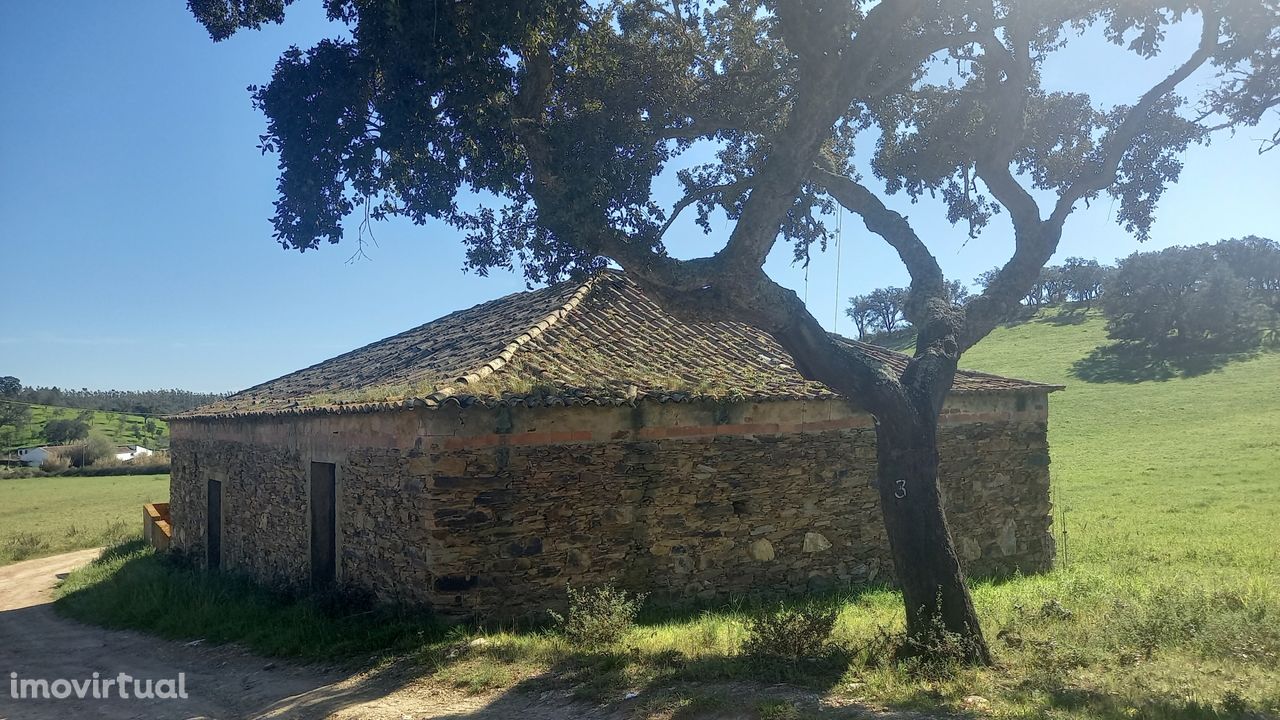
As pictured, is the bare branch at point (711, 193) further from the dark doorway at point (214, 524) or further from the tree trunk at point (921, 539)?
the dark doorway at point (214, 524)

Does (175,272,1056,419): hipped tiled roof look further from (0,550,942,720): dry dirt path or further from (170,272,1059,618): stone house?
(0,550,942,720): dry dirt path

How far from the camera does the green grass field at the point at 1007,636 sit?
593cm

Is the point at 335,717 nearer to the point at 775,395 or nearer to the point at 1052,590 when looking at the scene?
the point at 775,395

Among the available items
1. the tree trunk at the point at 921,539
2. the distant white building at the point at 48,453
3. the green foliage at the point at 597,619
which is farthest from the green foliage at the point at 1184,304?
the distant white building at the point at 48,453

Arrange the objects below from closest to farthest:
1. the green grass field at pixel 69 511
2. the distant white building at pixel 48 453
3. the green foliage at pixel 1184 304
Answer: the green grass field at pixel 69 511 < the green foliage at pixel 1184 304 < the distant white building at pixel 48 453

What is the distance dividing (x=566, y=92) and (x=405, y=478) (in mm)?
4600

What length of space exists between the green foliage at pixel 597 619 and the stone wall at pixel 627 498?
2.12ft

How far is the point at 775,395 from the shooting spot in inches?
405

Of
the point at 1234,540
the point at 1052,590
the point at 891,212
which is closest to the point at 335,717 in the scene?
the point at 891,212

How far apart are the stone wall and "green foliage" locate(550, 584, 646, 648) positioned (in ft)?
2.12

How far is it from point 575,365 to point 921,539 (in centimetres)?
480

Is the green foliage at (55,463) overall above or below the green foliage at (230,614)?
above
